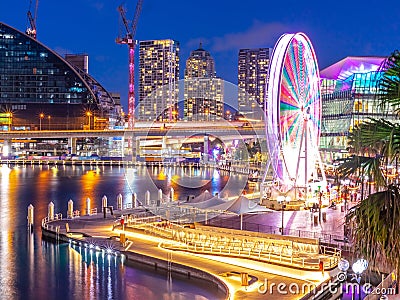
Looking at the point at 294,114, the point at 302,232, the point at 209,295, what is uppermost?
the point at 294,114

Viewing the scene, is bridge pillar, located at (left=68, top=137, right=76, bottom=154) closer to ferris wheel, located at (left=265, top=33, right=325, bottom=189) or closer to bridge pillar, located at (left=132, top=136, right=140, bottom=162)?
bridge pillar, located at (left=132, top=136, right=140, bottom=162)

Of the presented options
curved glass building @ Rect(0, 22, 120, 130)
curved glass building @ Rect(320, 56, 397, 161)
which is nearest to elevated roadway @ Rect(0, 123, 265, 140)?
curved glass building @ Rect(320, 56, 397, 161)

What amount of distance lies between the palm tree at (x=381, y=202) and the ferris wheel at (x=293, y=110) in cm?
2338

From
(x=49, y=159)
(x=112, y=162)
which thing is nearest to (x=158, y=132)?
(x=112, y=162)

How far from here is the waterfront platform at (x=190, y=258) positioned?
719 inches

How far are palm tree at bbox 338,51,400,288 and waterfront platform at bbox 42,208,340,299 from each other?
10.6 metres

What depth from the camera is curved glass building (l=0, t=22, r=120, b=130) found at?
129625mm

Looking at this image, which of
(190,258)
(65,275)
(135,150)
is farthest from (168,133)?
(190,258)

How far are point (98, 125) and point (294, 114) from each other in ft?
365

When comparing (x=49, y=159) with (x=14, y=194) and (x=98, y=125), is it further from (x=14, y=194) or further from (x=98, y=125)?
(x=14, y=194)

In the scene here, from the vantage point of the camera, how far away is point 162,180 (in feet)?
251

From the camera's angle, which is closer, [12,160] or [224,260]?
[224,260]

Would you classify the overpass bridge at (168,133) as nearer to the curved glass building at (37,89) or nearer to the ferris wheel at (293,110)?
the curved glass building at (37,89)

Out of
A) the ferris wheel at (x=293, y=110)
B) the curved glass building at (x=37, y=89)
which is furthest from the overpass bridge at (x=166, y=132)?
the ferris wheel at (x=293, y=110)
